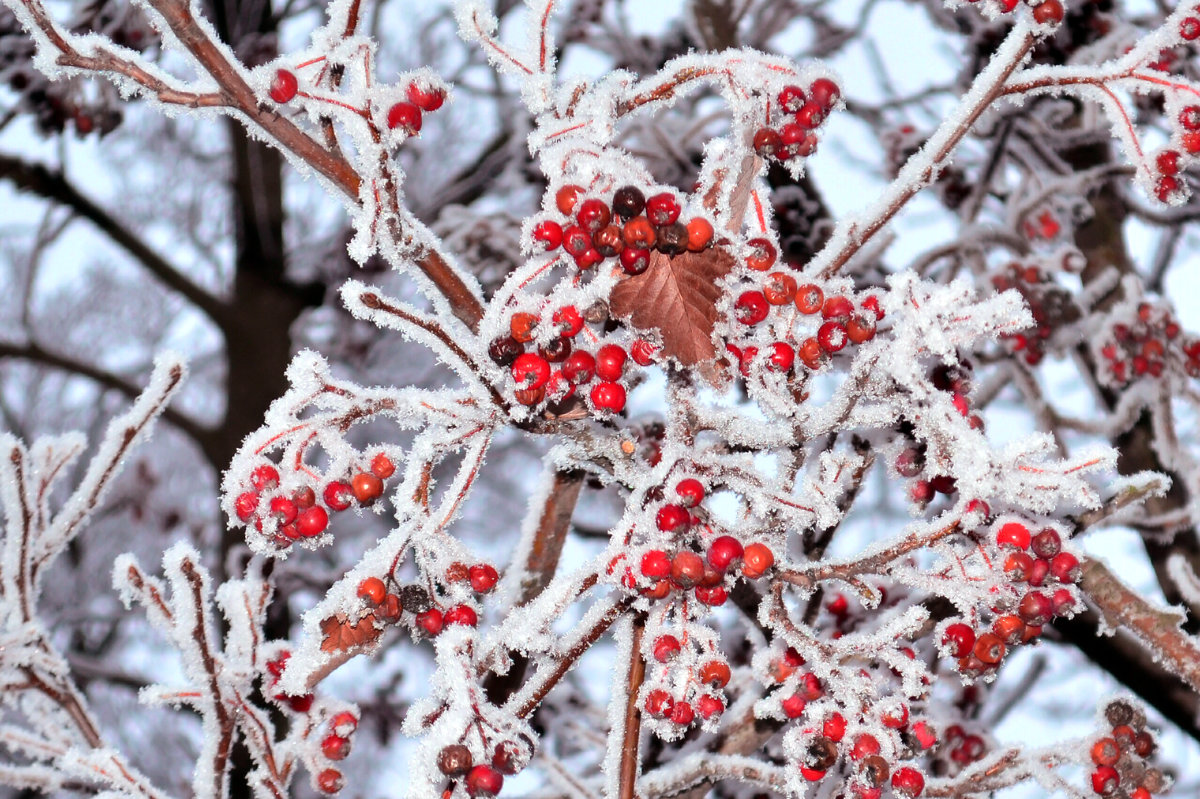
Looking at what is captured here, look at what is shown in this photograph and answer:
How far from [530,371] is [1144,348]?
3870 millimetres

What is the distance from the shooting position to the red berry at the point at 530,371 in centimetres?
128

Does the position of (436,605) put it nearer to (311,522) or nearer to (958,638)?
(311,522)

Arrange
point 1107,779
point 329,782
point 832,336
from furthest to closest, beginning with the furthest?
point 329,782, point 1107,779, point 832,336

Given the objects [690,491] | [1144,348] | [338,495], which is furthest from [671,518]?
[1144,348]

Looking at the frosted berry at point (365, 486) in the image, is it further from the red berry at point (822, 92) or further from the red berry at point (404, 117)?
the red berry at point (822, 92)

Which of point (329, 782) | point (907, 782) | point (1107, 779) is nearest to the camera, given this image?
point (907, 782)

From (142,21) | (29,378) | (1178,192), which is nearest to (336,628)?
(1178,192)

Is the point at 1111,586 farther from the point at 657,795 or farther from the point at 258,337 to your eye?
the point at 258,337

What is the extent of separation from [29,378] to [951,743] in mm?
10247

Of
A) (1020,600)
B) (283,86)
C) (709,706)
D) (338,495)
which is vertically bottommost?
(709,706)

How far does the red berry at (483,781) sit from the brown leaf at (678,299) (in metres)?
0.62

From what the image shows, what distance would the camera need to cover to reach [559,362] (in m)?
1.31

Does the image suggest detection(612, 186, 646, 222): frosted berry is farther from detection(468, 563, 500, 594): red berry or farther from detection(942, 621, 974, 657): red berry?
detection(942, 621, 974, 657): red berry

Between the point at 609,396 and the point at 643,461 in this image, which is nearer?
the point at 609,396
